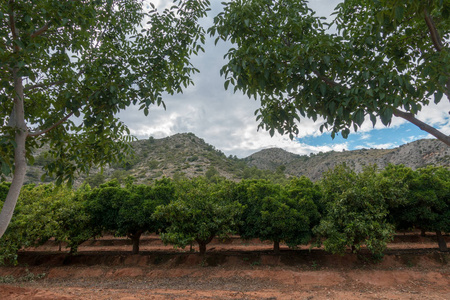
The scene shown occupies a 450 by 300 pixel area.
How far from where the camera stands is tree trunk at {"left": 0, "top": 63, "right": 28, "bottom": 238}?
12.2ft

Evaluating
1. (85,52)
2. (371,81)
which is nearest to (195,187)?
(85,52)

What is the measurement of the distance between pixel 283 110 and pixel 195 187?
1205cm

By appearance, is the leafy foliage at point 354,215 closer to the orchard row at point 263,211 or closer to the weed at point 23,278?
the orchard row at point 263,211

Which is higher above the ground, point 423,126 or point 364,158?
point 364,158

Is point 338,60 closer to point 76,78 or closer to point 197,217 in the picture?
point 76,78

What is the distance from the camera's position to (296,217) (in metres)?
13.1

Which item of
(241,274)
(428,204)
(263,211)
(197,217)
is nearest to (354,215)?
(263,211)

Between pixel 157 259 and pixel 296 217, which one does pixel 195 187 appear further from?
pixel 296 217

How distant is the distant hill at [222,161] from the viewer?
146 feet

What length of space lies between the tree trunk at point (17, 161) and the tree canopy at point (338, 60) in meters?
3.32

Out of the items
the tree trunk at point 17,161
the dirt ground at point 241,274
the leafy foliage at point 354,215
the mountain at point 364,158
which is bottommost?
the dirt ground at point 241,274

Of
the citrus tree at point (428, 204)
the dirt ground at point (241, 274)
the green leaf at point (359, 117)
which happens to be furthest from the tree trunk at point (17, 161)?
the citrus tree at point (428, 204)

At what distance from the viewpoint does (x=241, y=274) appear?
39.9 feet

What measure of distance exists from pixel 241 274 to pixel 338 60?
1117 centimetres
